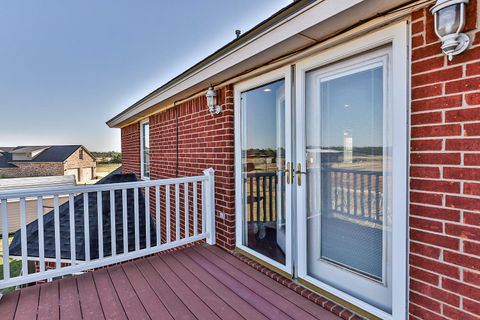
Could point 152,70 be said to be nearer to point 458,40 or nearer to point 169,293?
point 169,293

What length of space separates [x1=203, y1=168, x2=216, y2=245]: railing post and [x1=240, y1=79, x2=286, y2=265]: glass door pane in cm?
53

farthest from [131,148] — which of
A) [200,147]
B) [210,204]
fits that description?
[210,204]

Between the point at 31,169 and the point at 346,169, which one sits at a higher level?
the point at 346,169

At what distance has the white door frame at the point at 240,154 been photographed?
2484mm

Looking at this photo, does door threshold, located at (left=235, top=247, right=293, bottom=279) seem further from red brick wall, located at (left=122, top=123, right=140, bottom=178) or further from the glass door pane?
red brick wall, located at (left=122, top=123, right=140, bottom=178)

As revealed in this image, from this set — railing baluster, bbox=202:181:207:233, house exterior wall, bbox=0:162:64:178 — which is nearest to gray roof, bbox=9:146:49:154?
house exterior wall, bbox=0:162:64:178

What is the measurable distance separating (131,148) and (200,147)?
16.4 ft

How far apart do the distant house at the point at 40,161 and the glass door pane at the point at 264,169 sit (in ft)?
100

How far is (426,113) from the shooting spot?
1546mm

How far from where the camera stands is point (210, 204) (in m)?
3.52

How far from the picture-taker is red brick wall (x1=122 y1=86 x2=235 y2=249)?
330 centimetres

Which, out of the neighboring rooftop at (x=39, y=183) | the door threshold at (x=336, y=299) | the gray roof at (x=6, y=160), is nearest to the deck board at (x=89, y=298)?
the door threshold at (x=336, y=299)

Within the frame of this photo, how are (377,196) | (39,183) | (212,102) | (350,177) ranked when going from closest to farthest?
1. (377,196)
2. (350,177)
3. (212,102)
4. (39,183)

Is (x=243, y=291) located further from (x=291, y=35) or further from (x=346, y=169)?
(x=291, y=35)
